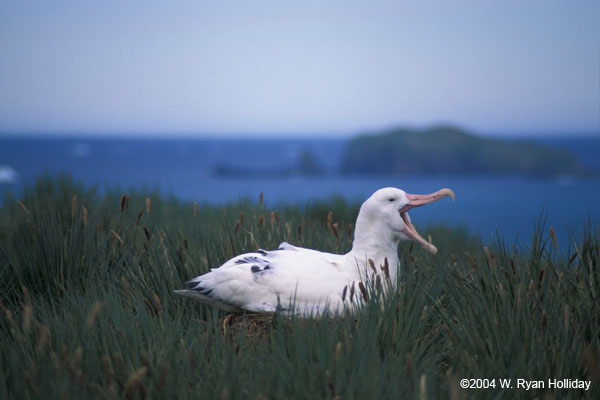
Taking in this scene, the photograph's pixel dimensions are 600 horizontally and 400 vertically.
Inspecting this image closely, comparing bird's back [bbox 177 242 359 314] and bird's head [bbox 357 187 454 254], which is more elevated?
bird's head [bbox 357 187 454 254]

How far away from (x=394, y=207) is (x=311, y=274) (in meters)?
0.72

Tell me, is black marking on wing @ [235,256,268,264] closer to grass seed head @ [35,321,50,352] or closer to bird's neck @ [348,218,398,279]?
bird's neck @ [348,218,398,279]

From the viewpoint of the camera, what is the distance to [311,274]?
330 cm

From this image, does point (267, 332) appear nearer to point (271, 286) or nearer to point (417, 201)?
point (271, 286)

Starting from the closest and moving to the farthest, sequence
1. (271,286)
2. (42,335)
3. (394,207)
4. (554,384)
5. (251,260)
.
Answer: (42,335)
(554,384)
(271,286)
(251,260)
(394,207)

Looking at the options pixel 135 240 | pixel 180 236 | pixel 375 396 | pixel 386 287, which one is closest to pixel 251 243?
pixel 180 236

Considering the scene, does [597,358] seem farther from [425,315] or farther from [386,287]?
[386,287]

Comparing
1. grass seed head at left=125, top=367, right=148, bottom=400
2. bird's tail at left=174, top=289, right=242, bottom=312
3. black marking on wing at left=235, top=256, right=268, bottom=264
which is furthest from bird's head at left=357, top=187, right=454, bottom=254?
grass seed head at left=125, top=367, right=148, bottom=400

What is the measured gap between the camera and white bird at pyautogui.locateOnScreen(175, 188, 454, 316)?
3.22 metres

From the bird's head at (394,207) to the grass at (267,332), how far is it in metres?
0.36

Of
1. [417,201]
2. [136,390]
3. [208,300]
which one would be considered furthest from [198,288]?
[417,201]

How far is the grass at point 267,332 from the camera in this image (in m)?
2.34

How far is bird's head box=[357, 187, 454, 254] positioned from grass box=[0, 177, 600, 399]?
0.36 m

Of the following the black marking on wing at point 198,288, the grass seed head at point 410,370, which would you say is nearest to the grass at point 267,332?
the grass seed head at point 410,370
